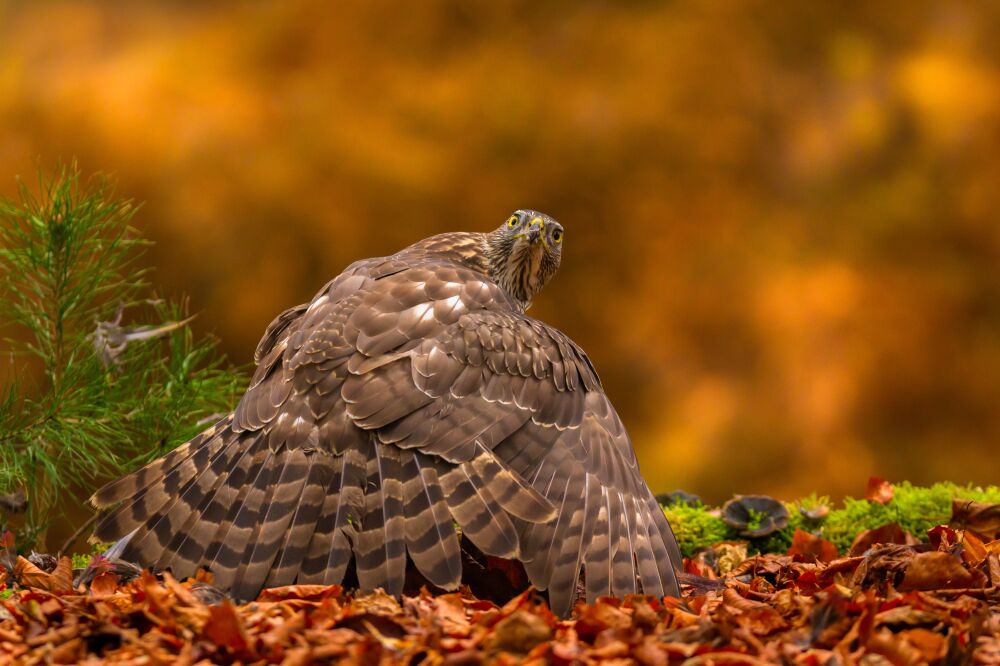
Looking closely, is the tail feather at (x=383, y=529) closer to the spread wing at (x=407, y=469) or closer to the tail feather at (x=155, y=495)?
the spread wing at (x=407, y=469)

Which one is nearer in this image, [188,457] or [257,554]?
[257,554]

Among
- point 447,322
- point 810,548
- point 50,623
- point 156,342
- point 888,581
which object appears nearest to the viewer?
point 50,623

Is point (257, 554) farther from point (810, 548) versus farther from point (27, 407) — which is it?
point (810, 548)

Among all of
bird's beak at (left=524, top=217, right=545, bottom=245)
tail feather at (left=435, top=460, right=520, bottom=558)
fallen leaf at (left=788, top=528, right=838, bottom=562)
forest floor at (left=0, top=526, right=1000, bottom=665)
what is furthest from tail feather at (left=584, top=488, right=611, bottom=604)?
bird's beak at (left=524, top=217, right=545, bottom=245)

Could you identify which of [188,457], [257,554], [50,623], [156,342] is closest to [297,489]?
[257,554]

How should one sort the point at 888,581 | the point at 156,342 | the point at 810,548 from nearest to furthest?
the point at 888,581 → the point at 810,548 → the point at 156,342

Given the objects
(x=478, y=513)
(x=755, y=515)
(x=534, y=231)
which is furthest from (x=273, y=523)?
(x=755, y=515)
